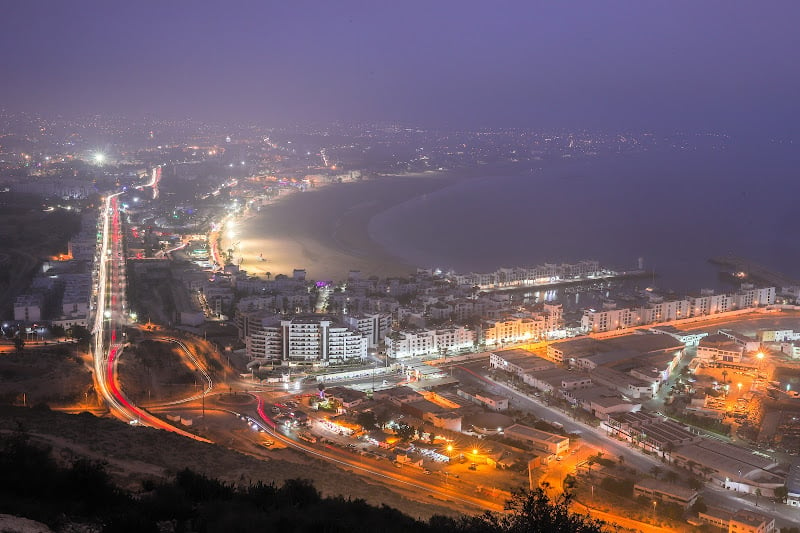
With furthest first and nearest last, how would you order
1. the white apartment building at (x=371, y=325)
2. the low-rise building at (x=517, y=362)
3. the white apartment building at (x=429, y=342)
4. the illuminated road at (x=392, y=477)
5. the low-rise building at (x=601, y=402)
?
the white apartment building at (x=371, y=325), the white apartment building at (x=429, y=342), the low-rise building at (x=517, y=362), the low-rise building at (x=601, y=402), the illuminated road at (x=392, y=477)

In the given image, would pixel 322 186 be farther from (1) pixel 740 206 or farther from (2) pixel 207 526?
(2) pixel 207 526

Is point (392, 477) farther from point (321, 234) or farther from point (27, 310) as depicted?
point (321, 234)

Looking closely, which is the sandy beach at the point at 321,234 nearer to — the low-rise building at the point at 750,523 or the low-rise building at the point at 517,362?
the low-rise building at the point at 517,362

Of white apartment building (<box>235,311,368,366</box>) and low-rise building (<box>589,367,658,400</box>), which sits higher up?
white apartment building (<box>235,311,368,366</box>)

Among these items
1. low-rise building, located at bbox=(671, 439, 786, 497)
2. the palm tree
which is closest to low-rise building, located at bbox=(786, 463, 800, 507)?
low-rise building, located at bbox=(671, 439, 786, 497)

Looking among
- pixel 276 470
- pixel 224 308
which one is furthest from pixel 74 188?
pixel 276 470

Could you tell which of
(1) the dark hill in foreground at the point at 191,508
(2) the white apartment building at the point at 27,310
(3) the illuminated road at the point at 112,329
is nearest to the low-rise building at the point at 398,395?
(3) the illuminated road at the point at 112,329

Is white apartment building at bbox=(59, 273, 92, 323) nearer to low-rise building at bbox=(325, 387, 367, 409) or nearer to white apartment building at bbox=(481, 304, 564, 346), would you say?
low-rise building at bbox=(325, 387, 367, 409)

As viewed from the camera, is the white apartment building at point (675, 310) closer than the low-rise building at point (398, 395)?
No

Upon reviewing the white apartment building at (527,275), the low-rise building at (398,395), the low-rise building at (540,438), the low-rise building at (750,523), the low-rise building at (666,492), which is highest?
the white apartment building at (527,275)
